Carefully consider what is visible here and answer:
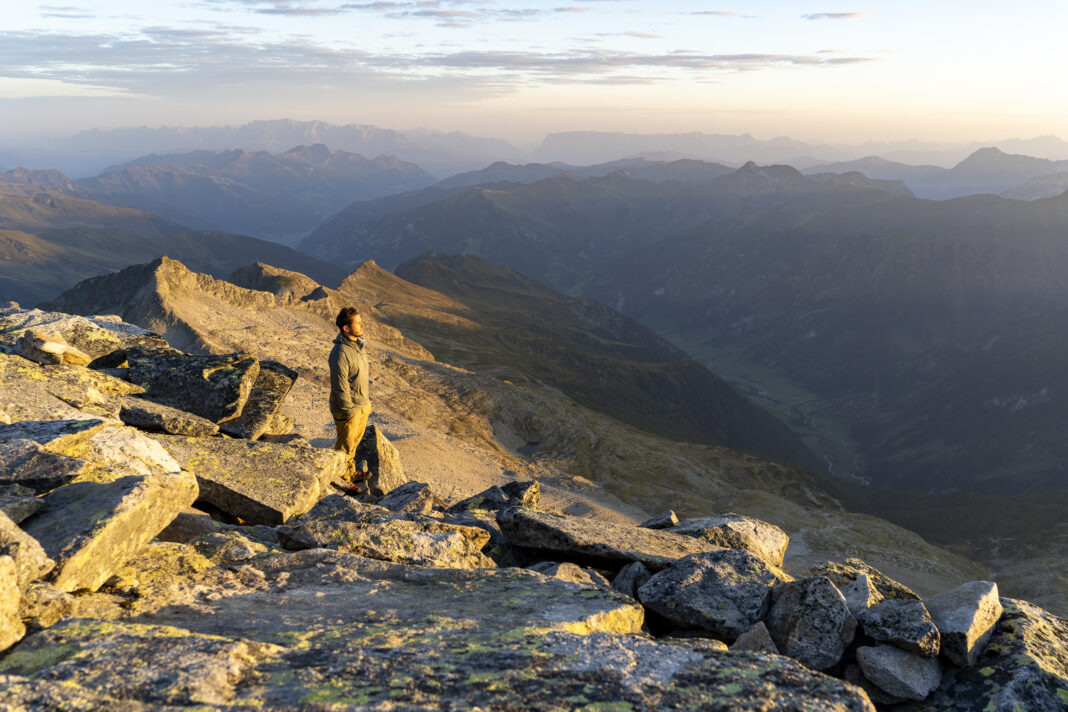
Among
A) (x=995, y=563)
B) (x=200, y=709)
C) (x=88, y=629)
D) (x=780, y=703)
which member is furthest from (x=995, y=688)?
(x=995, y=563)

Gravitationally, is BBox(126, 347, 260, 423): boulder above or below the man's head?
below

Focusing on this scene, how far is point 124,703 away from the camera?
18.2 feet

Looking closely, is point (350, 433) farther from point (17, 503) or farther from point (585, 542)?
point (17, 503)

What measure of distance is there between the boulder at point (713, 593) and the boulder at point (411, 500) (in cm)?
650

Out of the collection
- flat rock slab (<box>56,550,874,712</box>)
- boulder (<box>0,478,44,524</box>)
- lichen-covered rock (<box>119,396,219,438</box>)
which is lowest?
lichen-covered rock (<box>119,396,219,438</box>)

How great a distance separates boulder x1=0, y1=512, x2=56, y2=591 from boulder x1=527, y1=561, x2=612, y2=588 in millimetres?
7238

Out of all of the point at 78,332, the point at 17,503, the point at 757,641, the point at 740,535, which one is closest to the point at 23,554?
the point at 17,503

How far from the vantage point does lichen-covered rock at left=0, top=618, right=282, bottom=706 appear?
577 centimetres

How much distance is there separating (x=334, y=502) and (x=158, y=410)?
18.0 ft

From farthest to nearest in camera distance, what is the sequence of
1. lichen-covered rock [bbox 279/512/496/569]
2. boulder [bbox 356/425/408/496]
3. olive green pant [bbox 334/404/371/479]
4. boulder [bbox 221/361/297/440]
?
boulder [bbox 356/425/408/496], olive green pant [bbox 334/404/371/479], boulder [bbox 221/361/297/440], lichen-covered rock [bbox 279/512/496/569]

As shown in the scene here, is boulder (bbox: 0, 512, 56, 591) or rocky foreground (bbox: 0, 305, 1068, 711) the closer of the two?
rocky foreground (bbox: 0, 305, 1068, 711)

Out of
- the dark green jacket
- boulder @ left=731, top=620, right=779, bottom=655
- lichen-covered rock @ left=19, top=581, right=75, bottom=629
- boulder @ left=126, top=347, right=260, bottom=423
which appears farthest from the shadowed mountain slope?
lichen-covered rock @ left=19, top=581, right=75, bottom=629

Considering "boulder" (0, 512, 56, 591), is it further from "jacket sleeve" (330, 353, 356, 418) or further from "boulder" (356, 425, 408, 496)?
"boulder" (356, 425, 408, 496)

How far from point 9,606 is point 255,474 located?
25.7ft
